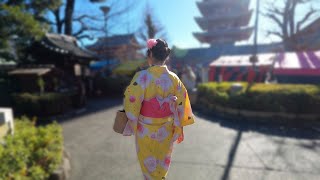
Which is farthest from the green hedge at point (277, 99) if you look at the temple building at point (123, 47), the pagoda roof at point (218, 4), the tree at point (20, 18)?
the pagoda roof at point (218, 4)

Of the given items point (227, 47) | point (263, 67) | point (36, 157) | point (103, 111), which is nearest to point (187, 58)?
point (227, 47)

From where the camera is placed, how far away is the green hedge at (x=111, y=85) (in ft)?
60.1

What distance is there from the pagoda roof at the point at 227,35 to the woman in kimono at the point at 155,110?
4469cm

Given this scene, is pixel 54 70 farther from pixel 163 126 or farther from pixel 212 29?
pixel 212 29

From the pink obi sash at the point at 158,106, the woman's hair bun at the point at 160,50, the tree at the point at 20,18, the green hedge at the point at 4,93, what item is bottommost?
the green hedge at the point at 4,93

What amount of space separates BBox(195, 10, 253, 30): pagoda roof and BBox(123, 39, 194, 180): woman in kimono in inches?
1839

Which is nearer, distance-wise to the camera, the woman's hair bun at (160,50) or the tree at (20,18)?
the woman's hair bun at (160,50)

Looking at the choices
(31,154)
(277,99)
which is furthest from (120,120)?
(277,99)

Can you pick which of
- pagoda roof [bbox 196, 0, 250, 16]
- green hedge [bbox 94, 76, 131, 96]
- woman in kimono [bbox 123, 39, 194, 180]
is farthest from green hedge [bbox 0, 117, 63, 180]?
pagoda roof [bbox 196, 0, 250, 16]

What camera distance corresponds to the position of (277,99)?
855 centimetres

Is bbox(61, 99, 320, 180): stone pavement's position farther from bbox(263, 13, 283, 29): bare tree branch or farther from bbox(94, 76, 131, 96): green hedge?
bbox(263, 13, 283, 29): bare tree branch

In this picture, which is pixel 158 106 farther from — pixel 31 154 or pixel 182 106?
pixel 31 154

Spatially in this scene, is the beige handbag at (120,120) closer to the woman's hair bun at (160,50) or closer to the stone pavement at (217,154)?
the woman's hair bun at (160,50)

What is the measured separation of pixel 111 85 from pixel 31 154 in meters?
14.4
